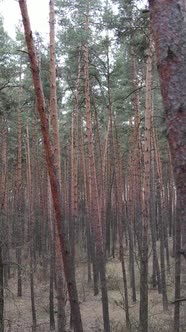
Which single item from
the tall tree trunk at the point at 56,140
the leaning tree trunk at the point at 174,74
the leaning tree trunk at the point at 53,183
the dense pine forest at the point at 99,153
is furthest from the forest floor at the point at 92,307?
the leaning tree trunk at the point at 174,74

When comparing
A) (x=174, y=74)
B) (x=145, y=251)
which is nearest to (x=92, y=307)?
(x=145, y=251)

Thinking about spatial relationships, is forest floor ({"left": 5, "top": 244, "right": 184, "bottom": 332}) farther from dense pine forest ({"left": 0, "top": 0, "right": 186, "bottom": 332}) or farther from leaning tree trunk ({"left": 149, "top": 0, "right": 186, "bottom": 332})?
leaning tree trunk ({"left": 149, "top": 0, "right": 186, "bottom": 332})

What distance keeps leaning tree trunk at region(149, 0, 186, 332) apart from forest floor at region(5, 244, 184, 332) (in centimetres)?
930

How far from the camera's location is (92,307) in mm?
16172

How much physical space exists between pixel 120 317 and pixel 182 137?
13.4 m

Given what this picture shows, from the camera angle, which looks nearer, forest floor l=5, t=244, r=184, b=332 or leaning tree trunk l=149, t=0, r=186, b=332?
leaning tree trunk l=149, t=0, r=186, b=332

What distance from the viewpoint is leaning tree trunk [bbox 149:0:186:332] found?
2.35m

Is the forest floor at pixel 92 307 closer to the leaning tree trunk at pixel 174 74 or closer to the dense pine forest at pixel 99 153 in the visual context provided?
the dense pine forest at pixel 99 153

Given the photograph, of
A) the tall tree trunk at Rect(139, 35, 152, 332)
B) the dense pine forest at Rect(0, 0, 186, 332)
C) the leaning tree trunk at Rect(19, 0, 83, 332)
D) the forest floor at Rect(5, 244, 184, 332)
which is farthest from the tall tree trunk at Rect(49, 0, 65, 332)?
the leaning tree trunk at Rect(19, 0, 83, 332)

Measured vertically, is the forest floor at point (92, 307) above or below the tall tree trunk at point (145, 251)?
below

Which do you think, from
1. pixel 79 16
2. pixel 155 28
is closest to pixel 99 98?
pixel 79 16

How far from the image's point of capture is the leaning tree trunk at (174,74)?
2352mm

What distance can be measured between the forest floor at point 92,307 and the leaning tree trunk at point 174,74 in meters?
9.30

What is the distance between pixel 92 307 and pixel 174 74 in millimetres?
15037
